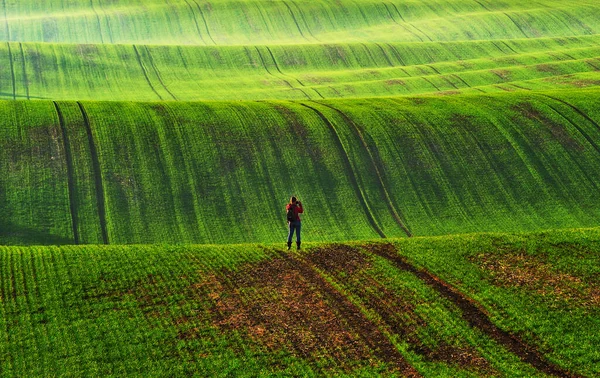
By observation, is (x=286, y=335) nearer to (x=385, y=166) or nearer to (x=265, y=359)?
(x=265, y=359)

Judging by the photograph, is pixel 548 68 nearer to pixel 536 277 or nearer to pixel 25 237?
pixel 536 277

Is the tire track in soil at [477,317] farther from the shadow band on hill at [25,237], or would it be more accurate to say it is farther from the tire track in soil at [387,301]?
the shadow band on hill at [25,237]

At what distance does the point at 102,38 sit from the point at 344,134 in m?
69.6

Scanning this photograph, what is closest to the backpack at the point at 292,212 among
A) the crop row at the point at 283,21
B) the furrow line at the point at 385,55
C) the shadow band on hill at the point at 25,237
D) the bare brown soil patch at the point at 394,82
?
the shadow band on hill at the point at 25,237

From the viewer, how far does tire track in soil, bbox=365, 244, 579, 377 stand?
2281 cm

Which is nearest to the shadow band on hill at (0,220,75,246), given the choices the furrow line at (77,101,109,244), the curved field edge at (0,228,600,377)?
the furrow line at (77,101,109,244)

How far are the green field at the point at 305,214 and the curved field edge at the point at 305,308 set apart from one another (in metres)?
0.09

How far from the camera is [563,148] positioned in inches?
2039

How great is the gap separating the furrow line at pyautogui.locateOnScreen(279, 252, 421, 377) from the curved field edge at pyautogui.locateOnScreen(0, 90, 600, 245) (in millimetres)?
12879

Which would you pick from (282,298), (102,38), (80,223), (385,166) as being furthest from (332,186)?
(102,38)

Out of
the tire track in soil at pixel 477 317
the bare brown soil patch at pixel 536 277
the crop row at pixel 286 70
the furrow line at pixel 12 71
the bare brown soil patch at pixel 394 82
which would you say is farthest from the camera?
the bare brown soil patch at pixel 394 82

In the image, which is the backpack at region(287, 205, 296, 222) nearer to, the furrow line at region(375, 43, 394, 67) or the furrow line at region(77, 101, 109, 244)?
the furrow line at region(77, 101, 109, 244)

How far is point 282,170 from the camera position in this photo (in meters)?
48.1

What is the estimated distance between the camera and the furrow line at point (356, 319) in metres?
22.9
